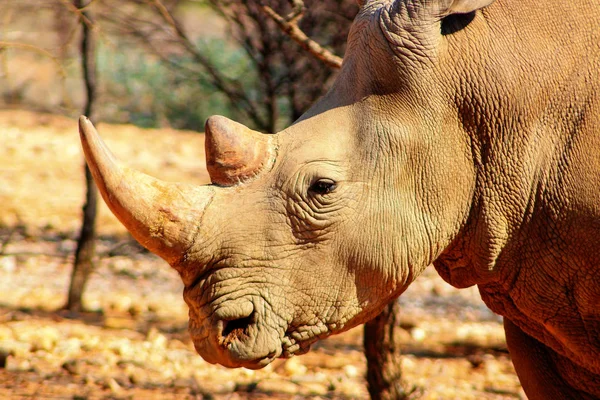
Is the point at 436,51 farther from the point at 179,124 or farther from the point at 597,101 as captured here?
the point at 179,124

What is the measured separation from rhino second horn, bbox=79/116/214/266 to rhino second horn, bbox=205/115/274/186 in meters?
0.16

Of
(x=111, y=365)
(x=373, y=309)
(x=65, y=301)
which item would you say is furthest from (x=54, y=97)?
(x=373, y=309)

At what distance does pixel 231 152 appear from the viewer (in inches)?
156

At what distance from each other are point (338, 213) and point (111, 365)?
3.61 m

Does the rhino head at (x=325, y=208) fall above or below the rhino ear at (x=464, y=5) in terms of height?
below

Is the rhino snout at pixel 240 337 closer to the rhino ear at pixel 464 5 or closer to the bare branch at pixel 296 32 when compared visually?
the rhino ear at pixel 464 5

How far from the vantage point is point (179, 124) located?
62.2ft

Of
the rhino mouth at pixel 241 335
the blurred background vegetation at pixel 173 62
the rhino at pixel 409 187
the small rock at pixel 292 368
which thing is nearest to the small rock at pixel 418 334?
the small rock at pixel 292 368

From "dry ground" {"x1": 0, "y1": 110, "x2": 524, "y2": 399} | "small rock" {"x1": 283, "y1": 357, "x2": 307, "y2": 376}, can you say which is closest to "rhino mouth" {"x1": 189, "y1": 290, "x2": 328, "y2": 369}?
"dry ground" {"x1": 0, "y1": 110, "x2": 524, "y2": 399}

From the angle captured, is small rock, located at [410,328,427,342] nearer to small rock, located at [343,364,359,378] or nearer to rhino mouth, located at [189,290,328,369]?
small rock, located at [343,364,359,378]

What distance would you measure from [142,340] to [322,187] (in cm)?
432

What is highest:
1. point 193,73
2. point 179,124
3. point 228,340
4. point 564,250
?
point 564,250

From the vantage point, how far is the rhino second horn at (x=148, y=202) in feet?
12.1

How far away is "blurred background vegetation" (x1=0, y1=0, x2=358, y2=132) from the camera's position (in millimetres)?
7254
